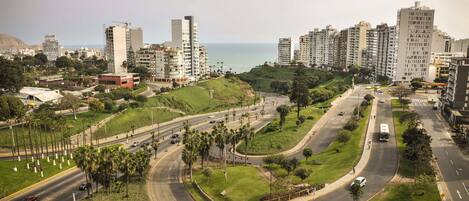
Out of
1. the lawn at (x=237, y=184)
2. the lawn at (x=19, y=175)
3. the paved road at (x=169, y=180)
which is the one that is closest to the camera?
the lawn at (x=237, y=184)

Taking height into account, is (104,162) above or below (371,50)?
below

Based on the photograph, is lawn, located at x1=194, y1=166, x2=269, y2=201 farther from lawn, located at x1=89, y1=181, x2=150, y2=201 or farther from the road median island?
the road median island

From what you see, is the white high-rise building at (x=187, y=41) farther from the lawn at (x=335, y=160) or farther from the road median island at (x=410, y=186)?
the road median island at (x=410, y=186)

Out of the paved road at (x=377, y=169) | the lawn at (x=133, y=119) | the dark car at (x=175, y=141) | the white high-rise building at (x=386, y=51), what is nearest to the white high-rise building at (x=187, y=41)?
the lawn at (x=133, y=119)

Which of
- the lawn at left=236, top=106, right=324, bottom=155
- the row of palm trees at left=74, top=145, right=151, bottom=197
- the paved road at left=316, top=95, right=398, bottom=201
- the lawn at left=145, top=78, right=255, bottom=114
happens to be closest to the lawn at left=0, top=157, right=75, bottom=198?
the row of palm trees at left=74, top=145, right=151, bottom=197

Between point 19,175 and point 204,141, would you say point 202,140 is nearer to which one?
point 204,141

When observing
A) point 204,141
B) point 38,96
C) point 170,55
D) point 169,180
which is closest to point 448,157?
point 204,141

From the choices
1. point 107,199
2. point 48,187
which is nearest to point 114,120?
point 48,187
